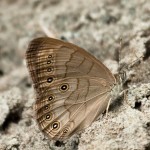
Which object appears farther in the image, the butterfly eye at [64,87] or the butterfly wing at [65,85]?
A: the butterfly eye at [64,87]

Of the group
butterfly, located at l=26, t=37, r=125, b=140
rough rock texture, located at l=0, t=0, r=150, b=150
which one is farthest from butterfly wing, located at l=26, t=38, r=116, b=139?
rough rock texture, located at l=0, t=0, r=150, b=150

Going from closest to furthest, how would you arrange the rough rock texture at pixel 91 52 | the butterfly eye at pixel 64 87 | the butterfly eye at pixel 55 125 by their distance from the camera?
the rough rock texture at pixel 91 52 → the butterfly eye at pixel 55 125 → the butterfly eye at pixel 64 87

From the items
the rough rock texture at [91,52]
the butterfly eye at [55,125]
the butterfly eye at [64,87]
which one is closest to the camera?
the rough rock texture at [91,52]

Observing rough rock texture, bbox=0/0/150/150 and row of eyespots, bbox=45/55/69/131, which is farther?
row of eyespots, bbox=45/55/69/131

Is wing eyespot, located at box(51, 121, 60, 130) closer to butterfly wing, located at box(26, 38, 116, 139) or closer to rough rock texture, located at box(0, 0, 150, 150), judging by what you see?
butterfly wing, located at box(26, 38, 116, 139)

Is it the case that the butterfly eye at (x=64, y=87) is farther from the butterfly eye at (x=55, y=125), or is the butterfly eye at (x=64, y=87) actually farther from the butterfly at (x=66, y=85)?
the butterfly eye at (x=55, y=125)

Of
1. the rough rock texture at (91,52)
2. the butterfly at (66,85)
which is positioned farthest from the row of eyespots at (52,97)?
the rough rock texture at (91,52)

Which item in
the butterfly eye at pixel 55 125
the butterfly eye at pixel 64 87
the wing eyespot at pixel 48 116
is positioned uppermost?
the butterfly eye at pixel 64 87
